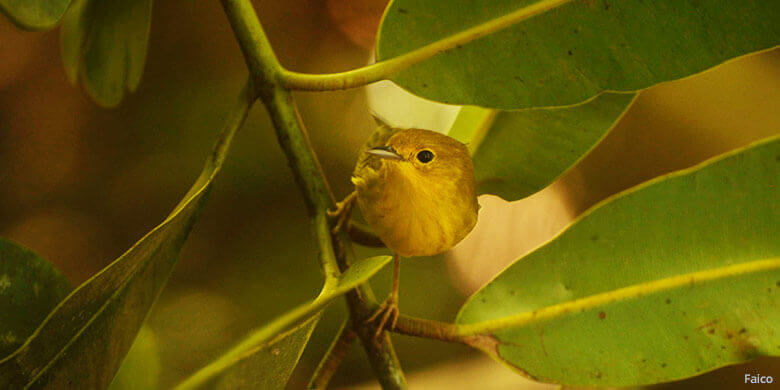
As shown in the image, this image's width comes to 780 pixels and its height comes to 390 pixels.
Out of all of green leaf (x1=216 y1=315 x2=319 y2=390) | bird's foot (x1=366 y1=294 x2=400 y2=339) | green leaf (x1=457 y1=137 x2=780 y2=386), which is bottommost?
green leaf (x1=216 y1=315 x2=319 y2=390)

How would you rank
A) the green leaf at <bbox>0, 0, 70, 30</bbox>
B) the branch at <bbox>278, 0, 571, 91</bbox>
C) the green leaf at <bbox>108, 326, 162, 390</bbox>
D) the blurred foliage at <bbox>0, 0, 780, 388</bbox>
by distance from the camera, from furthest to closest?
the blurred foliage at <bbox>0, 0, 780, 388</bbox>
the green leaf at <bbox>108, 326, 162, 390</bbox>
the branch at <bbox>278, 0, 571, 91</bbox>
the green leaf at <bbox>0, 0, 70, 30</bbox>

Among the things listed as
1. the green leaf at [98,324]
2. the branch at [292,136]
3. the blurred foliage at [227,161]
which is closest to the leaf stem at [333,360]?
the branch at [292,136]

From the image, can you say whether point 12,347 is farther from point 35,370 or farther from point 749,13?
point 749,13

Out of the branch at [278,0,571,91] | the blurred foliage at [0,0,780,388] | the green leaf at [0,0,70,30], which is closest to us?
the green leaf at [0,0,70,30]

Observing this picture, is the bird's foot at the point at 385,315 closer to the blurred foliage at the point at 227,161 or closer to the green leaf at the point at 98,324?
the green leaf at the point at 98,324

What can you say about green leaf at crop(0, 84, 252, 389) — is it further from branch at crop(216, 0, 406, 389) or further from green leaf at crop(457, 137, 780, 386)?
green leaf at crop(457, 137, 780, 386)

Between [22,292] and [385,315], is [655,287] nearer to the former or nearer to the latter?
[385,315]

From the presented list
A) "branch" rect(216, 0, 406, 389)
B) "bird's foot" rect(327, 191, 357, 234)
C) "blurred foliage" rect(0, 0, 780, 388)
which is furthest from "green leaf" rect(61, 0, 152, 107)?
"blurred foliage" rect(0, 0, 780, 388)

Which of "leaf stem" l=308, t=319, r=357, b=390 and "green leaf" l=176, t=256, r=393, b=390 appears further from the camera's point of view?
"leaf stem" l=308, t=319, r=357, b=390
